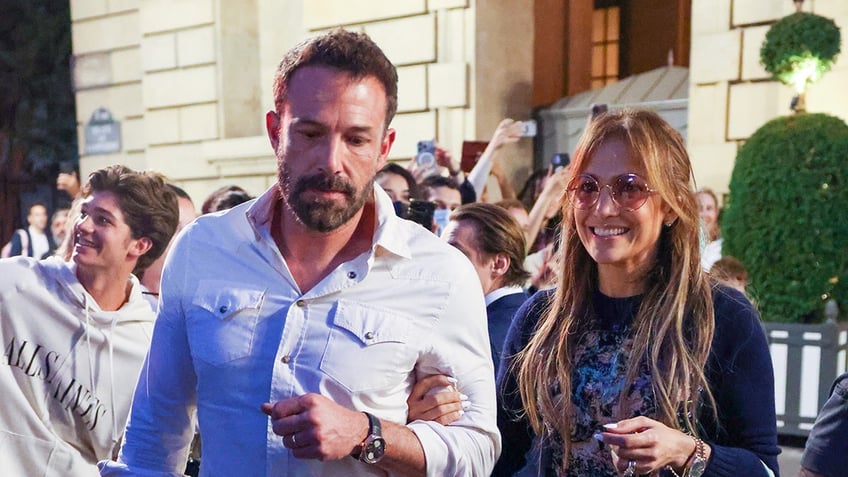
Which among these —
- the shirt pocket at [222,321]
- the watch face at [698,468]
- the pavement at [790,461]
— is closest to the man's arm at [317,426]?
the shirt pocket at [222,321]

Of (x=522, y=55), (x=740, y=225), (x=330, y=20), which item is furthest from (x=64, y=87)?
(x=740, y=225)

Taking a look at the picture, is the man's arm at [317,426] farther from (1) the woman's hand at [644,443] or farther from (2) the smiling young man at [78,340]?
(2) the smiling young man at [78,340]

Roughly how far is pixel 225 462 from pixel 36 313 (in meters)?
1.23

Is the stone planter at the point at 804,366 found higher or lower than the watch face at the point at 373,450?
lower

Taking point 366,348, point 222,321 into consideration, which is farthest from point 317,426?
point 222,321

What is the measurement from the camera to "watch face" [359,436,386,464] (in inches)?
A: 62.4

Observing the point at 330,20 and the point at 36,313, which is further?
the point at 330,20

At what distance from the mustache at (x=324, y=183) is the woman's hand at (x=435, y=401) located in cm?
47

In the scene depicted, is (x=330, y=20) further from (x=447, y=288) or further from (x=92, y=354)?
(x=447, y=288)

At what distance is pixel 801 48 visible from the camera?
245 inches

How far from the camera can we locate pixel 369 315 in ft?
5.64

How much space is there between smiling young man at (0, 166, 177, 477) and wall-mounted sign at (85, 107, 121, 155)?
9.69 meters

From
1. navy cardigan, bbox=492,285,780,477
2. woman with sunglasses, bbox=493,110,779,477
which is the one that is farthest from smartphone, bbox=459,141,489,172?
navy cardigan, bbox=492,285,780,477

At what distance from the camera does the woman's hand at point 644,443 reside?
1771 mm
